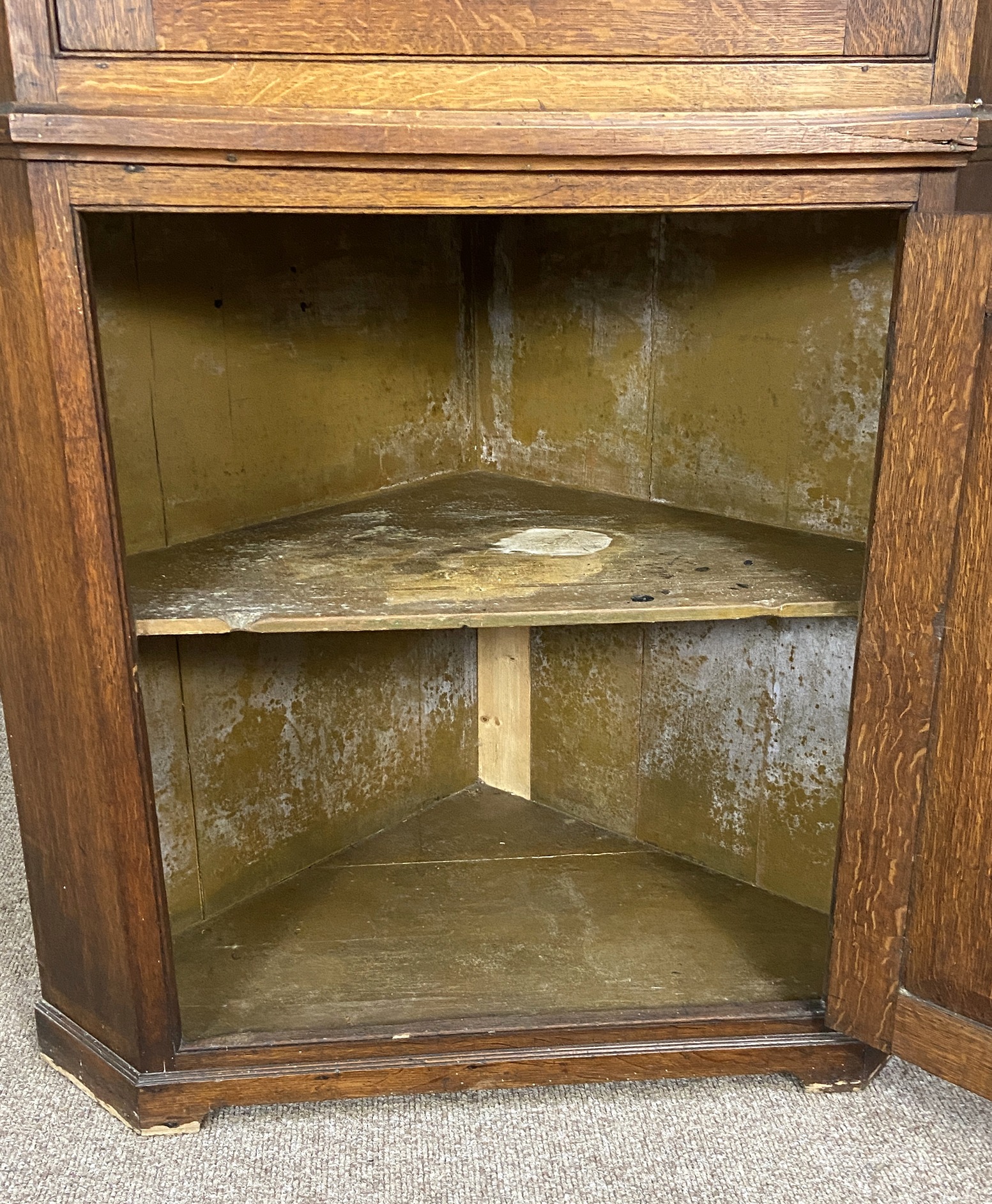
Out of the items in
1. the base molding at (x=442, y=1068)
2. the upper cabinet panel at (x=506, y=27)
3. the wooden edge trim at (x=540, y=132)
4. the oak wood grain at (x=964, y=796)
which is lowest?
the base molding at (x=442, y=1068)

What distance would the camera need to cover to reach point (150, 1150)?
1615mm

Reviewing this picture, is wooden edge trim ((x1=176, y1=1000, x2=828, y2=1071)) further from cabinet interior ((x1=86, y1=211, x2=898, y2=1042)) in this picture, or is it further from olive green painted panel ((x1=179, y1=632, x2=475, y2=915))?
olive green painted panel ((x1=179, y1=632, x2=475, y2=915))

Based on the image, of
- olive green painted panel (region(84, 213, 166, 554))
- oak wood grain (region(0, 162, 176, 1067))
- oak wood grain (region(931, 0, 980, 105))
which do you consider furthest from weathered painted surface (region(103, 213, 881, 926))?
oak wood grain (region(931, 0, 980, 105))

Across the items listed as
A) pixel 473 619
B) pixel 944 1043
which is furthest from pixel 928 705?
pixel 473 619

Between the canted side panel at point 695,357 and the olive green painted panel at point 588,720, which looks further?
the olive green painted panel at point 588,720

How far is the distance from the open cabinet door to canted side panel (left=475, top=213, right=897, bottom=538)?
43 cm

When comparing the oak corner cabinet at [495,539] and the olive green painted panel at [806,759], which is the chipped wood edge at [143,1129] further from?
the olive green painted panel at [806,759]

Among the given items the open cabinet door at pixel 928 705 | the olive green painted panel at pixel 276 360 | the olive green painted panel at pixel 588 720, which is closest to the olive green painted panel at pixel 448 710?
the olive green painted panel at pixel 588 720

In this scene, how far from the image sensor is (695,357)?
201 cm

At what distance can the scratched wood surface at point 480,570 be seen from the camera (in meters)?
1.54

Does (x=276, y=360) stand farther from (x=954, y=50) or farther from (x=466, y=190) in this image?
(x=954, y=50)

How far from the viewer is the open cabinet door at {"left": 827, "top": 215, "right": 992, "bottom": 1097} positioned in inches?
52.1

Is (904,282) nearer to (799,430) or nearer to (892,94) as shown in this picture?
(892,94)

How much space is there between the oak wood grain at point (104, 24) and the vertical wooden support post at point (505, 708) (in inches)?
52.6
